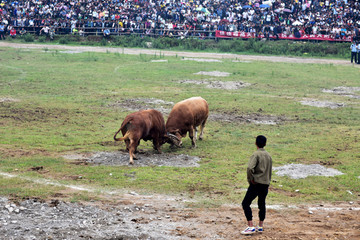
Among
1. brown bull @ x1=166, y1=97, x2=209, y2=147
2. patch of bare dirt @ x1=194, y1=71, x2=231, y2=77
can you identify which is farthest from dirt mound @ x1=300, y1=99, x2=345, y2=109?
brown bull @ x1=166, y1=97, x2=209, y2=147

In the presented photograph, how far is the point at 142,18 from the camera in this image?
60.4 meters

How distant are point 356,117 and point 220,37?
3432 centimetres

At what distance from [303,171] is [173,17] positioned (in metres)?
47.4

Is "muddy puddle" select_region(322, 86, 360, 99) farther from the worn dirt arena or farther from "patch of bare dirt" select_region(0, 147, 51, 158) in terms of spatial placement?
"patch of bare dirt" select_region(0, 147, 51, 158)

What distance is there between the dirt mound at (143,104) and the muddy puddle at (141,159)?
297 inches

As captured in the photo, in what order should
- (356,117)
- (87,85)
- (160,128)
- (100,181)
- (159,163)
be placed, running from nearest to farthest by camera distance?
(100,181), (159,163), (160,128), (356,117), (87,85)

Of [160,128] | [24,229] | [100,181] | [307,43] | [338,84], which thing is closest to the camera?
[24,229]

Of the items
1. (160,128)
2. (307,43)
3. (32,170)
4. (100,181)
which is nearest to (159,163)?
(160,128)

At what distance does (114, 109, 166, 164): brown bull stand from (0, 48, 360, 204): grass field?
0.87 metres

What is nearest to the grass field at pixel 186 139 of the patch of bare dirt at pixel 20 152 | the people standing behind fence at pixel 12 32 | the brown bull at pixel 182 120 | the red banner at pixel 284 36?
the patch of bare dirt at pixel 20 152

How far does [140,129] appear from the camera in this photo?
1597cm

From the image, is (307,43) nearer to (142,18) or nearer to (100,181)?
(142,18)

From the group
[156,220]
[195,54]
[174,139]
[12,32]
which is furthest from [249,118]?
[12,32]

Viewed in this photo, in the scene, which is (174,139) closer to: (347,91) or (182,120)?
(182,120)
